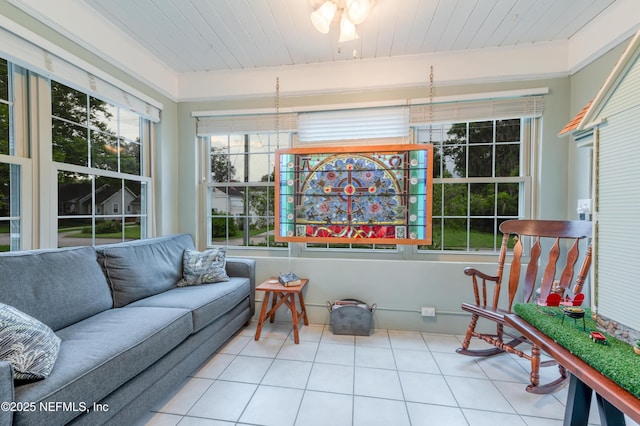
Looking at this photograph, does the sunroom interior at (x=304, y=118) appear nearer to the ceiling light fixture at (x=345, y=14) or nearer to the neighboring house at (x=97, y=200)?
the neighboring house at (x=97, y=200)

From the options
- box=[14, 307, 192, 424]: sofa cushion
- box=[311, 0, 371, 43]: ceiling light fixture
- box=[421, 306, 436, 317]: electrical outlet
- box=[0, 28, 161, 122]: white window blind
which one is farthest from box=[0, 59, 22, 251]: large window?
box=[421, 306, 436, 317]: electrical outlet

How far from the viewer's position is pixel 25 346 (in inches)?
40.6

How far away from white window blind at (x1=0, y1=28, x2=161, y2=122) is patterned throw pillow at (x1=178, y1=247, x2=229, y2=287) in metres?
1.45

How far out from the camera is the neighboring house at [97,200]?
6.61 ft

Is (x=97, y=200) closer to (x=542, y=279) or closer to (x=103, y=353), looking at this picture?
(x=103, y=353)

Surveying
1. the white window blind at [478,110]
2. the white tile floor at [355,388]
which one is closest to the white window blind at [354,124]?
the white window blind at [478,110]

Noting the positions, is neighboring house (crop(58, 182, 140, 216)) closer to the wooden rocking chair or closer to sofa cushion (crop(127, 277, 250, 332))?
sofa cushion (crop(127, 277, 250, 332))

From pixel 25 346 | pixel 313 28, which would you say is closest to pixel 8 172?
pixel 25 346

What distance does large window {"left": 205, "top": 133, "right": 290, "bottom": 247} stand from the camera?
2.97 meters

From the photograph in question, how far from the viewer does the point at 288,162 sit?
2709 mm

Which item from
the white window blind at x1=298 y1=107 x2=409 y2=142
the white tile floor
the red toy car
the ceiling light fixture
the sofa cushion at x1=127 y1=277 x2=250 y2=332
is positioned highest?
the ceiling light fixture

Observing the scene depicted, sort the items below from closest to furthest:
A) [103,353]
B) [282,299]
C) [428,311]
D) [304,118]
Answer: [103,353] → [282,299] → [428,311] → [304,118]

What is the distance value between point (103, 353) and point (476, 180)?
9.88ft

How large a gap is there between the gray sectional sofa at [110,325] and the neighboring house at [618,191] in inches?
74.8
